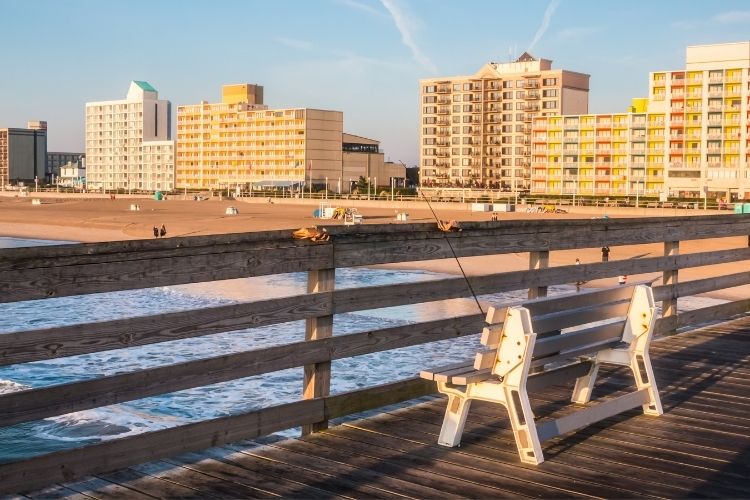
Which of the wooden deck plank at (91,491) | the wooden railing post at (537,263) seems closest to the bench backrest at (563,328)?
the wooden railing post at (537,263)

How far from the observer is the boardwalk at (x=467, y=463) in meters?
4.42

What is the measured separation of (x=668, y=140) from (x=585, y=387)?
349ft

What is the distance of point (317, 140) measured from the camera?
153m

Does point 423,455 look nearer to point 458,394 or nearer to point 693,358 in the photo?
point 458,394

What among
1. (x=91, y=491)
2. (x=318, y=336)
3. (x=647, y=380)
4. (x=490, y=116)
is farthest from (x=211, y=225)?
(x=490, y=116)

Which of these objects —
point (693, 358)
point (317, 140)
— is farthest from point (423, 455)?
point (317, 140)

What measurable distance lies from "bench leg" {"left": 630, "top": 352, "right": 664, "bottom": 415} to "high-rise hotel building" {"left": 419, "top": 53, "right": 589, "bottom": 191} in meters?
128

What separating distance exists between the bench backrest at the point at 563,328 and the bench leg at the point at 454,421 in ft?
1.11

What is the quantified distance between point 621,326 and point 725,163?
102m

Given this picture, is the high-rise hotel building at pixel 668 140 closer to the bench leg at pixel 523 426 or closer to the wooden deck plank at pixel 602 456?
the wooden deck plank at pixel 602 456

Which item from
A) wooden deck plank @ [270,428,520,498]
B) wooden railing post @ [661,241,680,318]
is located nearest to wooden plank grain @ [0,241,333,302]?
wooden deck plank @ [270,428,520,498]

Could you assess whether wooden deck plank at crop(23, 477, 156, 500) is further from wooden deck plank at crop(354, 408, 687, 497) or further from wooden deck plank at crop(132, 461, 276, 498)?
wooden deck plank at crop(354, 408, 687, 497)

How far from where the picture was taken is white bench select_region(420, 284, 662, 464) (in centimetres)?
→ 481

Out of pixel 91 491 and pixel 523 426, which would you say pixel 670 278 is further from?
pixel 91 491
